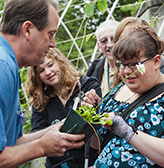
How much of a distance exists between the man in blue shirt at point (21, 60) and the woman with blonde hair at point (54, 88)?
641mm

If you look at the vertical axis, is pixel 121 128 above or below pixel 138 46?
below

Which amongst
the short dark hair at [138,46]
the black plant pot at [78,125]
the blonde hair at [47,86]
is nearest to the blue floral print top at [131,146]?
the black plant pot at [78,125]

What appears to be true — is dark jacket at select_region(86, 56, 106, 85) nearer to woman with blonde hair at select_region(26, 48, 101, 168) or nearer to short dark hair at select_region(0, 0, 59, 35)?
woman with blonde hair at select_region(26, 48, 101, 168)

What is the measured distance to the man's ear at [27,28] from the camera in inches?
60.8

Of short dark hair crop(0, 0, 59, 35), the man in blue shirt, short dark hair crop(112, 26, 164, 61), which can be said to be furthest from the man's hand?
short dark hair crop(0, 0, 59, 35)

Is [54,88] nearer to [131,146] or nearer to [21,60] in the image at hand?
[21,60]

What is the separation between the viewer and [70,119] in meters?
1.40

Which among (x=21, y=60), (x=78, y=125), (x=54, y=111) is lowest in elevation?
(x=54, y=111)

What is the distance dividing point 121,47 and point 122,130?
0.60 metres

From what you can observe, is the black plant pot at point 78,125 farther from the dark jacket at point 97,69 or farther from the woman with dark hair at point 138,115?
the dark jacket at point 97,69

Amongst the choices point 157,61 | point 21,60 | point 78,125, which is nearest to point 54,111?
point 21,60

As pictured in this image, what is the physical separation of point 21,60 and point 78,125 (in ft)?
2.30

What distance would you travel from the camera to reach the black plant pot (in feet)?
4.33

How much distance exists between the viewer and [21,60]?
1640 mm
